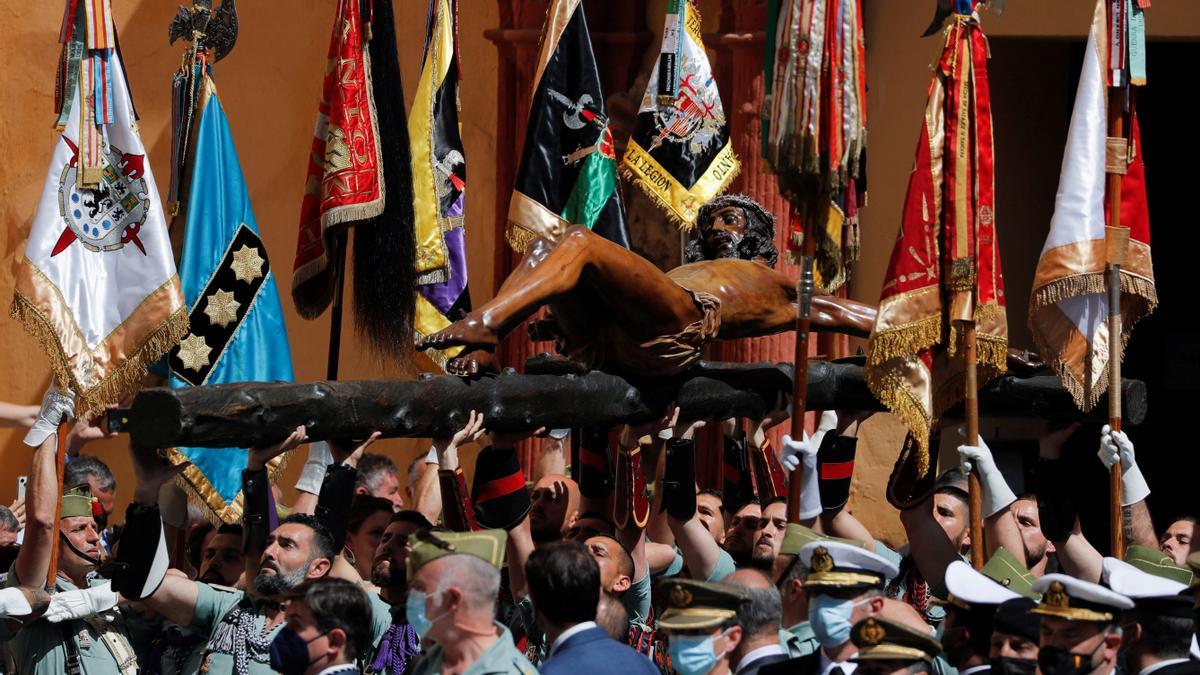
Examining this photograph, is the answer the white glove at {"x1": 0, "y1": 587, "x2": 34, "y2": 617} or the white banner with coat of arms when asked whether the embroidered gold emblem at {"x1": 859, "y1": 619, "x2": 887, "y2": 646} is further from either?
the white banner with coat of arms

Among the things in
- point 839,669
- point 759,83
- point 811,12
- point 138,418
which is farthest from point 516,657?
point 759,83

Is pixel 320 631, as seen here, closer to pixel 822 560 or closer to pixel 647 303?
pixel 822 560

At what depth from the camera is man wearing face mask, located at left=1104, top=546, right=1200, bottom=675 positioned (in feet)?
16.6

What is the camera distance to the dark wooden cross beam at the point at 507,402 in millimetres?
5418

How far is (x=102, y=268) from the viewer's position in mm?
7121

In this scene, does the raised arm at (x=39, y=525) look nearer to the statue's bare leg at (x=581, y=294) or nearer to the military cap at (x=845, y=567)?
the statue's bare leg at (x=581, y=294)

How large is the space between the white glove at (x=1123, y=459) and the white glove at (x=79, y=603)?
126 inches

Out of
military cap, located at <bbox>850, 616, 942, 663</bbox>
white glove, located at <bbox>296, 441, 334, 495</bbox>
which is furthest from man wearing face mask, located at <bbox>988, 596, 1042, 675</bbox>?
white glove, located at <bbox>296, 441, 334, 495</bbox>

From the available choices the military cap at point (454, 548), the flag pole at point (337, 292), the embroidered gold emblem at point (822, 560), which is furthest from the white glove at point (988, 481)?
the flag pole at point (337, 292)

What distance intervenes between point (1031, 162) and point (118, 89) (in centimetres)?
518

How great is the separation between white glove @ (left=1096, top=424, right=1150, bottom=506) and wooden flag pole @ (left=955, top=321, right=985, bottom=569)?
0.44 m

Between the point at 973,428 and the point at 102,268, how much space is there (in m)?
3.09

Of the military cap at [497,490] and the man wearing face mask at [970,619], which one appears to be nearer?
the man wearing face mask at [970,619]

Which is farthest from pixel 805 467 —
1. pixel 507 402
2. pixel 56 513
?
pixel 56 513
